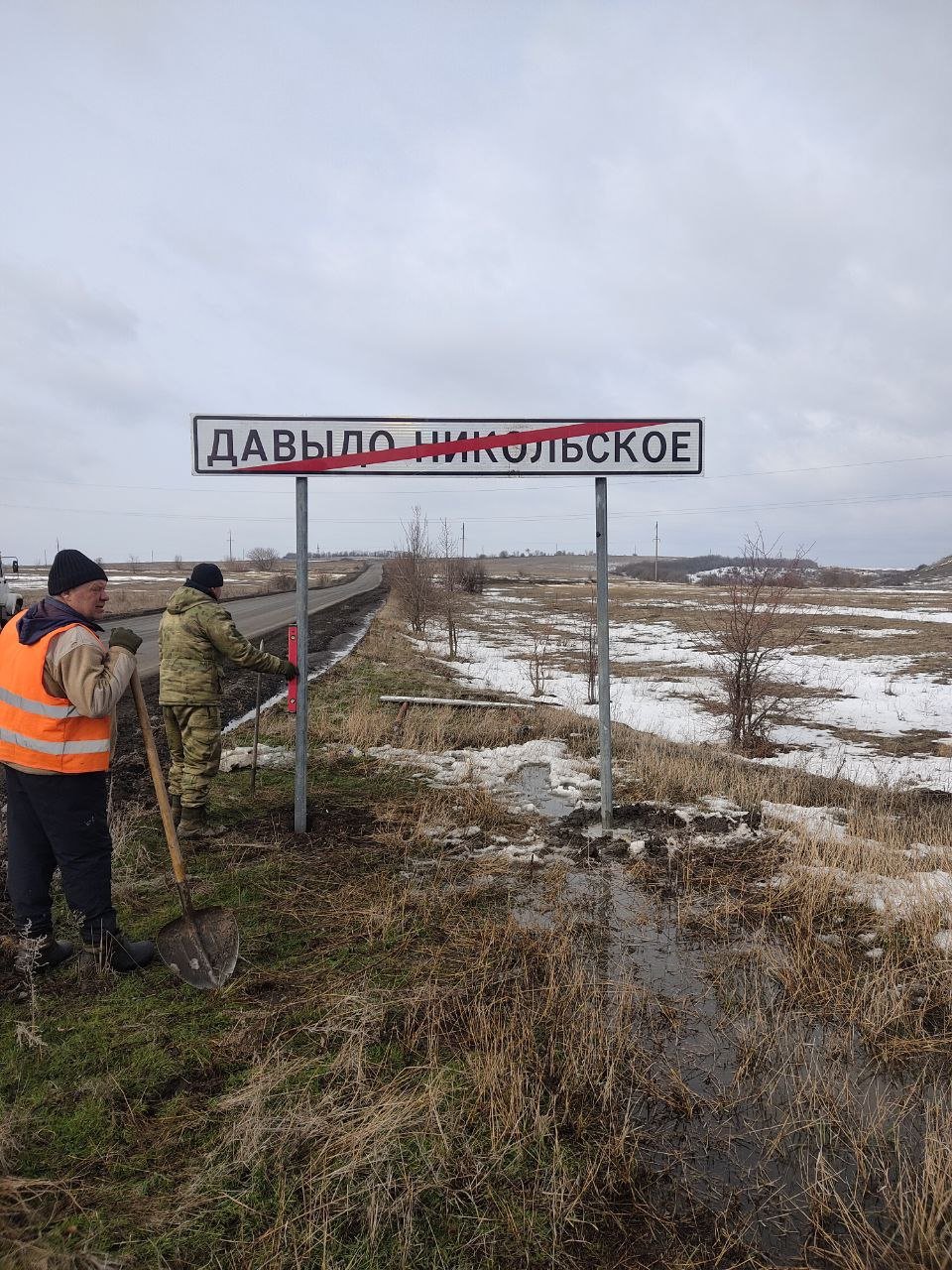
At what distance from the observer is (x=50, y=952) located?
11.3 ft

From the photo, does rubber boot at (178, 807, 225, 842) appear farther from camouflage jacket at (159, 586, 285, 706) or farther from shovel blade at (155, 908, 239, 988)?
shovel blade at (155, 908, 239, 988)

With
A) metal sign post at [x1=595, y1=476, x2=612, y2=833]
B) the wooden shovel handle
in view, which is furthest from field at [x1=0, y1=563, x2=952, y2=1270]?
the wooden shovel handle

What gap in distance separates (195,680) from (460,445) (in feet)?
8.77

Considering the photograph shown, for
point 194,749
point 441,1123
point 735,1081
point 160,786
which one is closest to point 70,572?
point 160,786

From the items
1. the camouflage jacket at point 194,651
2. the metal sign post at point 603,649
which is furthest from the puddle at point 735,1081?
the camouflage jacket at point 194,651

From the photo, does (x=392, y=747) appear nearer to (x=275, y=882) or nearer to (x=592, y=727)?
(x=592, y=727)

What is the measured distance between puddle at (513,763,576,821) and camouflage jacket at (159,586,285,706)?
106 inches

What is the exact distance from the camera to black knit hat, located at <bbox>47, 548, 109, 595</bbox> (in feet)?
11.2

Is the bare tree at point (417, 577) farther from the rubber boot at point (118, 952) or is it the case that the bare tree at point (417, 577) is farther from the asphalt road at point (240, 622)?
the rubber boot at point (118, 952)

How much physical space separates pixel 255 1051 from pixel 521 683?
14329mm

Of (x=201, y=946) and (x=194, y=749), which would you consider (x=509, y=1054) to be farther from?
(x=194, y=749)

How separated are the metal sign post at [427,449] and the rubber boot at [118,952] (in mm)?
1782

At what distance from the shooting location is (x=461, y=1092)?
2635 mm

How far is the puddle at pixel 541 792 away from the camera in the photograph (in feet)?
20.4
